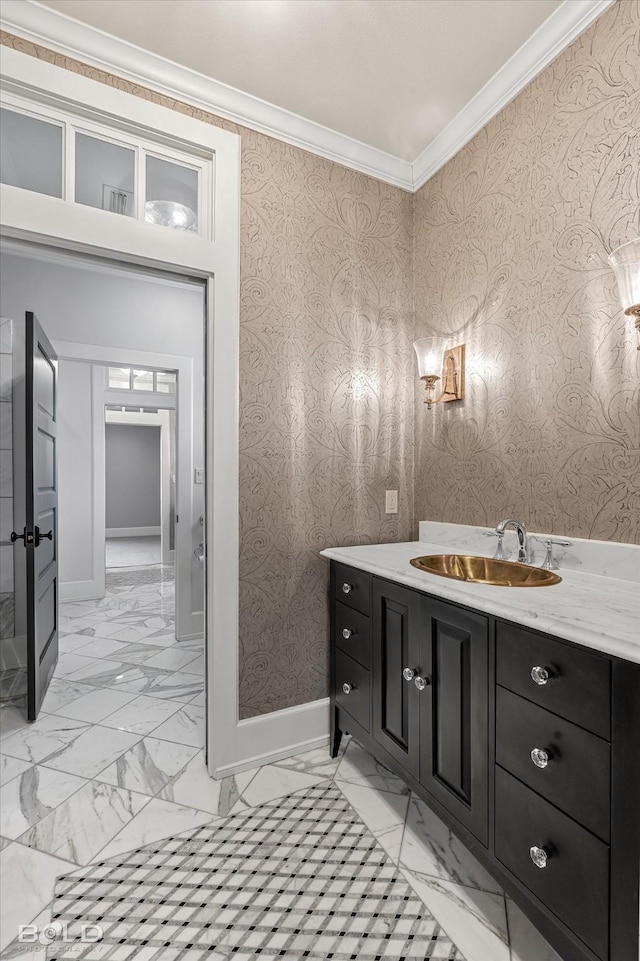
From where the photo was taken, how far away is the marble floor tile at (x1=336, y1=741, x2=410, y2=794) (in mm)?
1853

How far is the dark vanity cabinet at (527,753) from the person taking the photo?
2.95 ft

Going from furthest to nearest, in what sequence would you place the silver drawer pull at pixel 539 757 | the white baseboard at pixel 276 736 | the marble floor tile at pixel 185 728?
1. the marble floor tile at pixel 185 728
2. the white baseboard at pixel 276 736
3. the silver drawer pull at pixel 539 757

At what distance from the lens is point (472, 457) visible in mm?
2068

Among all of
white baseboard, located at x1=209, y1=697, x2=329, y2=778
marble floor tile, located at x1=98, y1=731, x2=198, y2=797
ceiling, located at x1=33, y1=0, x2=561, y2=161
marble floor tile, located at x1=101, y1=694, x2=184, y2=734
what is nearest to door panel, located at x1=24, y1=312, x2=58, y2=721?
marble floor tile, located at x1=101, y1=694, x2=184, y2=734

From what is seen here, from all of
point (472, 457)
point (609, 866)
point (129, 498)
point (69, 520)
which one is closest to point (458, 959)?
point (609, 866)

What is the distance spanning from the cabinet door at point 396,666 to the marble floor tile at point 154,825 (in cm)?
71

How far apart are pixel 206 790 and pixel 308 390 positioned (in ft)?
5.60

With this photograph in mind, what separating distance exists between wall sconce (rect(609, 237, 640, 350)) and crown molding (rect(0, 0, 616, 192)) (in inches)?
36.3

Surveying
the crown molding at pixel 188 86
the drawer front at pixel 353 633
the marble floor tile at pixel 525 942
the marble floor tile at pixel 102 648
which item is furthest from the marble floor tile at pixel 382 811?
the crown molding at pixel 188 86

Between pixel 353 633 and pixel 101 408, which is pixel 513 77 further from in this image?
pixel 101 408

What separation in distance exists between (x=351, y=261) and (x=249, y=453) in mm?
1074

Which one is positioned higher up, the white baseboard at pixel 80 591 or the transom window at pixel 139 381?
the transom window at pixel 139 381

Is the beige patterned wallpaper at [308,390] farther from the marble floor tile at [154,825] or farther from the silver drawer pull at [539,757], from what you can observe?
the silver drawer pull at [539,757]

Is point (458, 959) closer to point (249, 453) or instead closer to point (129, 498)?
point (249, 453)
